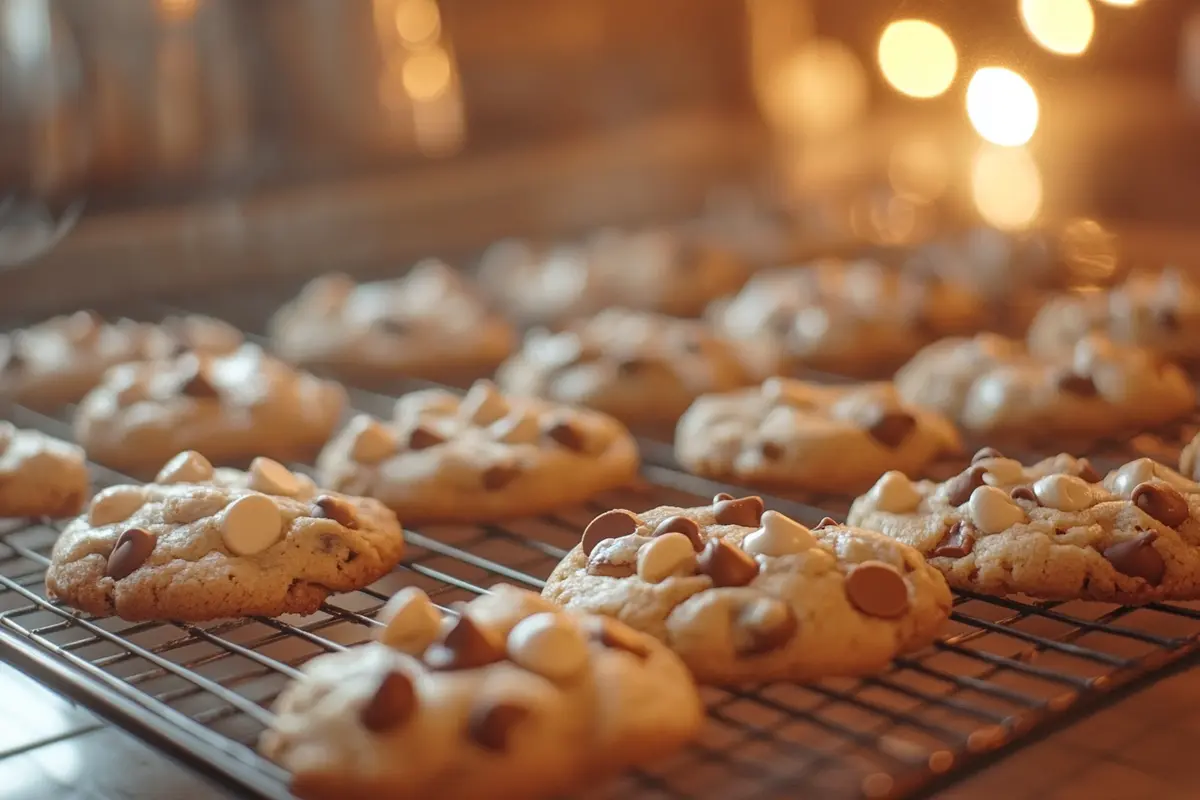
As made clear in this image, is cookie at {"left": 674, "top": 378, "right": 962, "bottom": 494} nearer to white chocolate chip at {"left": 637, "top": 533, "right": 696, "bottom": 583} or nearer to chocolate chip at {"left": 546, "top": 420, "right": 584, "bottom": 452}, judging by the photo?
chocolate chip at {"left": 546, "top": 420, "right": 584, "bottom": 452}

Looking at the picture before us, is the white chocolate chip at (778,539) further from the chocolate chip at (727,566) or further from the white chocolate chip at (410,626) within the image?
the white chocolate chip at (410,626)

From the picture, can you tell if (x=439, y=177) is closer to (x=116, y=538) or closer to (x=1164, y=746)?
(x=116, y=538)

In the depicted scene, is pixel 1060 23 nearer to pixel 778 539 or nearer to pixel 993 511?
pixel 993 511

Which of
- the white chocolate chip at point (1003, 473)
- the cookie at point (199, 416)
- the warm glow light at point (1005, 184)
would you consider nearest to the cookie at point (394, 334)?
the cookie at point (199, 416)

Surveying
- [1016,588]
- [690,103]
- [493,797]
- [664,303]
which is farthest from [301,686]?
[690,103]

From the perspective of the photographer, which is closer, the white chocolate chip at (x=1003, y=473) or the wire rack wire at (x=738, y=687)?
the wire rack wire at (x=738, y=687)
